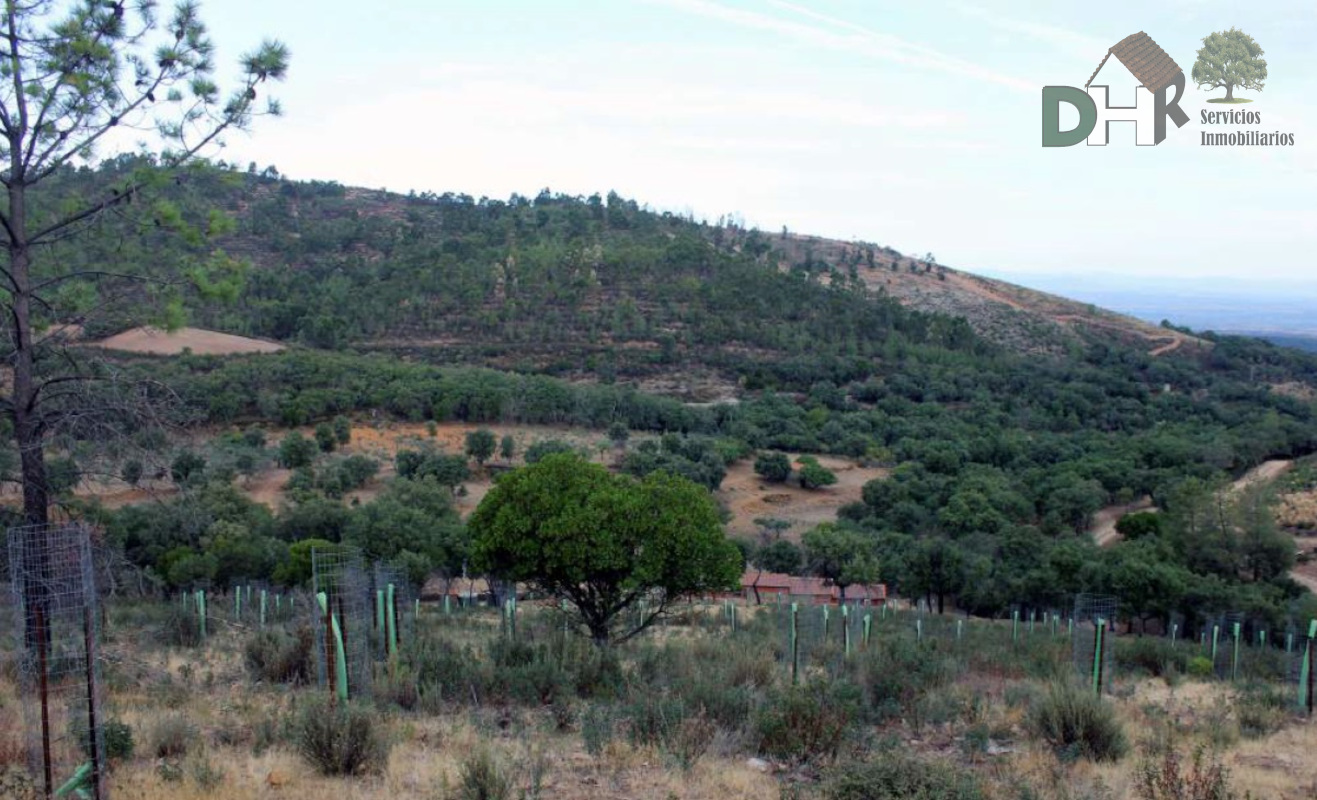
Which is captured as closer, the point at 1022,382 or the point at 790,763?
the point at 790,763

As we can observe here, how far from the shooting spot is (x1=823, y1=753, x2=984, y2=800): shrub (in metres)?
4.39

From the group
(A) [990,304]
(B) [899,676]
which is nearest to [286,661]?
(B) [899,676]

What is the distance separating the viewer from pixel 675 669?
8.29 meters

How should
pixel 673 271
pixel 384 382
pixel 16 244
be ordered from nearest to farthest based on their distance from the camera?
1. pixel 16 244
2. pixel 384 382
3. pixel 673 271

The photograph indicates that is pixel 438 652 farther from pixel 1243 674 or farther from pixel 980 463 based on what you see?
pixel 980 463

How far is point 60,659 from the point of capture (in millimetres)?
5059

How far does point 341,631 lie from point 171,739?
139cm

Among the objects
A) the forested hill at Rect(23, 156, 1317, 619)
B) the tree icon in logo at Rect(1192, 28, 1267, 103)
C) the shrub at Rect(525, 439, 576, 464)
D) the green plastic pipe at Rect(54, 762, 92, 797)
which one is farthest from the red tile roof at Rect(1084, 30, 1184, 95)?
the green plastic pipe at Rect(54, 762, 92, 797)

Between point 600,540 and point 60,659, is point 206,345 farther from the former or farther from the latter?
point 60,659

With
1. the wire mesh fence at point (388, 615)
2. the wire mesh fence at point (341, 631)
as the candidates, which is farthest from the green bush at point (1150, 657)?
the wire mesh fence at point (341, 631)

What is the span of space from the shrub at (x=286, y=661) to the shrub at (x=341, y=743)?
2886mm

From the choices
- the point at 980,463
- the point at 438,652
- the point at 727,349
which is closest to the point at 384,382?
the point at 727,349

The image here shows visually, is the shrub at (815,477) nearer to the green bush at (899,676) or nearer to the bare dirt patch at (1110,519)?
the bare dirt patch at (1110,519)

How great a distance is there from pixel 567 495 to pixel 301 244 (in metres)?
55.2
